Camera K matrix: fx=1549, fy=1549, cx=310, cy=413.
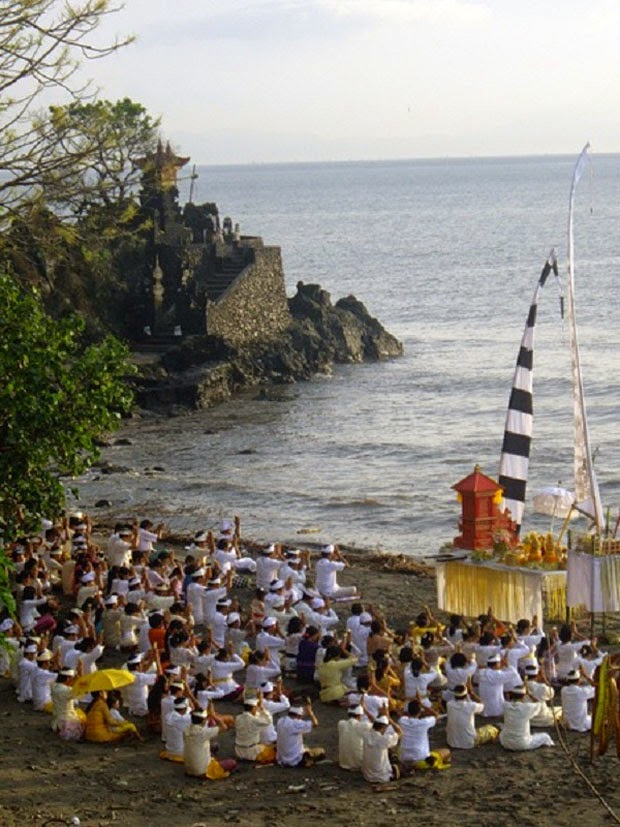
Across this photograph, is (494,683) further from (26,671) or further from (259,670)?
(26,671)

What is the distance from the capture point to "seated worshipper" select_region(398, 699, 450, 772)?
17.4m

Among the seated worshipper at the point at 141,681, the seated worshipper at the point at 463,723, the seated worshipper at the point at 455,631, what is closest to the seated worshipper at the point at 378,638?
the seated worshipper at the point at 455,631

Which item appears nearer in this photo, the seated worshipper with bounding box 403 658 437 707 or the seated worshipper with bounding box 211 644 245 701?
the seated worshipper with bounding box 403 658 437 707

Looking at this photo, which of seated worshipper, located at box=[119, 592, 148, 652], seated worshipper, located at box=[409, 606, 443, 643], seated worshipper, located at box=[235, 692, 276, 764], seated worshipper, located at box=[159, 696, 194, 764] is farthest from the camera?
seated worshipper, located at box=[119, 592, 148, 652]

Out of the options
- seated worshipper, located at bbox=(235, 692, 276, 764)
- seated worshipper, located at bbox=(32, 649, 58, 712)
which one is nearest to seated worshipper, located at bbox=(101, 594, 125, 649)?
seated worshipper, located at bbox=(32, 649, 58, 712)

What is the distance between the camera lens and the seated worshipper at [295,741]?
17.4 metres

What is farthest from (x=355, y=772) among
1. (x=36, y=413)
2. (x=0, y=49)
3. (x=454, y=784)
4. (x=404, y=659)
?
(x=0, y=49)

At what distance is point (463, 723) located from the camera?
1822 centimetres

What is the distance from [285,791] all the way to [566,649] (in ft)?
16.3

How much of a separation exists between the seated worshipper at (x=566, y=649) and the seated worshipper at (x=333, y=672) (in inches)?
106

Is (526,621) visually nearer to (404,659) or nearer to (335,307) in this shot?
(404,659)

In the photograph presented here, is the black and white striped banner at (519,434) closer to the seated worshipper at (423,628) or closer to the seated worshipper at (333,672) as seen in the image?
the seated worshipper at (423,628)

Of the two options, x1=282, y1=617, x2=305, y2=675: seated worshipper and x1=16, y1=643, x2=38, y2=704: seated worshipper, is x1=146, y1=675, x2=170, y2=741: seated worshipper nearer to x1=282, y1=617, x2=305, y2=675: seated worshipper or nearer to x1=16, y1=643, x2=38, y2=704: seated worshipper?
Result: x1=16, y1=643, x2=38, y2=704: seated worshipper

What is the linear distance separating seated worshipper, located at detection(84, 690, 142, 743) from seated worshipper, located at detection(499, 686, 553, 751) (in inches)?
174
